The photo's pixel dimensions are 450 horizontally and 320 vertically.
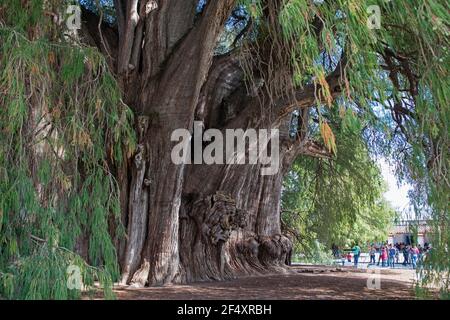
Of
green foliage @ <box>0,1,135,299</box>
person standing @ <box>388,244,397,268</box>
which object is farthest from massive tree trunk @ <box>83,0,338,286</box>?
person standing @ <box>388,244,397,268</box>

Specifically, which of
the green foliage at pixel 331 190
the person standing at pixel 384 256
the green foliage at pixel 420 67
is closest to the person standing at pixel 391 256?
the person standing at pixel 384 256

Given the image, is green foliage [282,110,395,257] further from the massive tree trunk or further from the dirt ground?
the dirt ground

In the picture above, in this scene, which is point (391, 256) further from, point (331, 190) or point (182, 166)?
point (182, 166)

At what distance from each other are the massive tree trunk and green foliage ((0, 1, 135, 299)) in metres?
1.29

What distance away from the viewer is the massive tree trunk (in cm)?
640

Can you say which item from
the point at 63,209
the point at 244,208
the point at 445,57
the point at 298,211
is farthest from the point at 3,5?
the point at 298,211

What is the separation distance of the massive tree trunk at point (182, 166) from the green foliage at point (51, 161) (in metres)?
1.29

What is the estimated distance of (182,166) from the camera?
21.9 feet

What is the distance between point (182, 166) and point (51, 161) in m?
2.38

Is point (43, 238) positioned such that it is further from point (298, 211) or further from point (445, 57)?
point (298, 211)

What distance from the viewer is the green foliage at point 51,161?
3997 mm

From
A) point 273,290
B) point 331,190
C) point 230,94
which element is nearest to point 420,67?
point 273,290

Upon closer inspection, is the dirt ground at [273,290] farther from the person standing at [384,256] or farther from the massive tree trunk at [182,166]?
the person standing at [384,256]

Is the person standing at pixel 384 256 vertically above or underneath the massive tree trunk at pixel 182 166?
underneath
